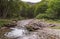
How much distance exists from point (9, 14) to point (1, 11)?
4.12 metres

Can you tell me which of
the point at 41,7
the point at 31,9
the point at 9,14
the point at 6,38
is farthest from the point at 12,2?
the point at 31,9

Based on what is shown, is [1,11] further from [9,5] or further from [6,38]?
[6,38]

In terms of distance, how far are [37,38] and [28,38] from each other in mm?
895

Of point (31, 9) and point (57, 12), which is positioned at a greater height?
point (57, 12)

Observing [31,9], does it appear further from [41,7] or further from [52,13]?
[52,13]

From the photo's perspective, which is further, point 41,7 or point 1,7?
point 41,7

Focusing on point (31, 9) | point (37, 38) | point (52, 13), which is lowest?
point (31, 9)

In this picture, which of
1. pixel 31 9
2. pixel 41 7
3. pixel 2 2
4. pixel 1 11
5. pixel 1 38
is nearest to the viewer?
pixel 1 38

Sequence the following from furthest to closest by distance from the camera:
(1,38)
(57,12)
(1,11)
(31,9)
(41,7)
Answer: (31,9), (41,7), (1,11), (57,12), (1,38)

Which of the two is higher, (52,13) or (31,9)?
(52,13)

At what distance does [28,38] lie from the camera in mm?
16922

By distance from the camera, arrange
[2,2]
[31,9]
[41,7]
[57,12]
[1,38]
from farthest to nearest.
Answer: [31,9], [41,7], [2,2], [57,12], [1,38]

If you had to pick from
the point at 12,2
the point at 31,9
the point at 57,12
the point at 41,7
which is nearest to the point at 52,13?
the point at 57,12

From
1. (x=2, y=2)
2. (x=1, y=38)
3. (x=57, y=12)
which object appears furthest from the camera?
(x=2, y=2)
